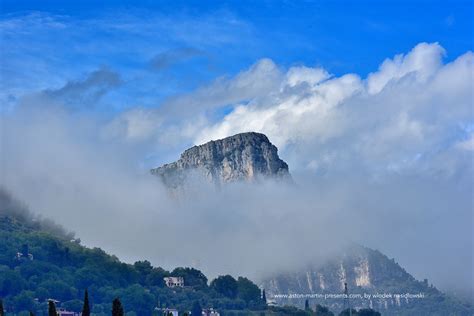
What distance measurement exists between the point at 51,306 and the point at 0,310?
25.9 feet

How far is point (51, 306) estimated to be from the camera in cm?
12069

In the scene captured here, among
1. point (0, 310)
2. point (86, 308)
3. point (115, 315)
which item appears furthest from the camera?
point (86, 308)

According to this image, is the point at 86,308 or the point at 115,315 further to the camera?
the point at 86,308

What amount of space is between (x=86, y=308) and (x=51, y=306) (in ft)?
38.4

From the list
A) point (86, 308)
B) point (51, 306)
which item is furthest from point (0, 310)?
point (86, 308)

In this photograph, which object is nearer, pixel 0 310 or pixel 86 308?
pixel 0 310

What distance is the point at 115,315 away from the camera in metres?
122

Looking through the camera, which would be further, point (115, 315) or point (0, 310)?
point (115, 315)

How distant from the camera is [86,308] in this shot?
433ft

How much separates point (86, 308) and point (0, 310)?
19.3 metres

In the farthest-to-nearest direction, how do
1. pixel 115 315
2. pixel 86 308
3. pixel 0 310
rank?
1. pixel 86 308
2. pixel 115 315
3. pixel 0 310

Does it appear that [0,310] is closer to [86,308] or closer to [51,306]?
[51,306]

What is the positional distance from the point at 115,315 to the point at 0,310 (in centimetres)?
1390

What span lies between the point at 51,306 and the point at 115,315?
7.39 meters
